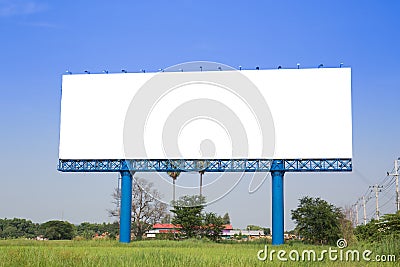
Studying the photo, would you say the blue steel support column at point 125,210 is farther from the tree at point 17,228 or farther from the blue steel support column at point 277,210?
the tree at point 17,228

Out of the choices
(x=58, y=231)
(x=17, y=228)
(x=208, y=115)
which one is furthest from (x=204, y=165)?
(x=17, y=228)

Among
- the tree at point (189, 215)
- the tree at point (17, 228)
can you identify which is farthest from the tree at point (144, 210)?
the tree at point (17, 228)

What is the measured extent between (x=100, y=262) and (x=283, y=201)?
1864 centimetres

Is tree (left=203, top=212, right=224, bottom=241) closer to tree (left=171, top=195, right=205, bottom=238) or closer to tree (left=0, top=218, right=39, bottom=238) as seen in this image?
tree (left=171, top=195, right=205, bottom=238)

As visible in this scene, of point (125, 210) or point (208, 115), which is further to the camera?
point (125, 210)

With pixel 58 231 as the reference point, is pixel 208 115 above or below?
above

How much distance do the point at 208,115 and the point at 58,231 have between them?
87.7 ft

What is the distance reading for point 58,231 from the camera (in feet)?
177

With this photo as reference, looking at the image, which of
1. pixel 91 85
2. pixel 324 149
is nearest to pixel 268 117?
pixel 324 149

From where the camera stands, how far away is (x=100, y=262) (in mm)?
15188

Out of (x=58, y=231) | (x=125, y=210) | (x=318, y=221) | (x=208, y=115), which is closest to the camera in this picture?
(x=208, y=115)

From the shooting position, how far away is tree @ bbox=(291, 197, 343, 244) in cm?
3597

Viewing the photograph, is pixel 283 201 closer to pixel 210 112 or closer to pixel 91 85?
pixel 210 112

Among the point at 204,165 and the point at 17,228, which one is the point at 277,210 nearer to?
the point at 204,165
